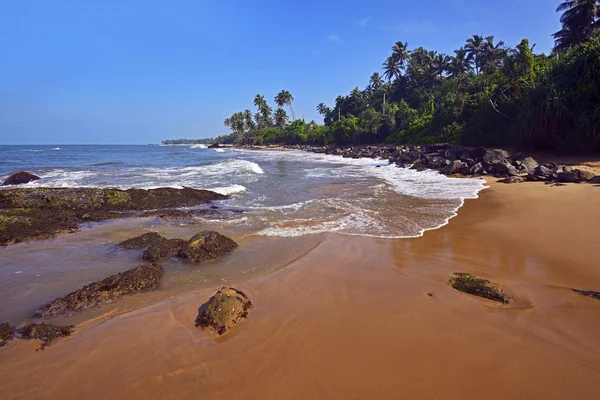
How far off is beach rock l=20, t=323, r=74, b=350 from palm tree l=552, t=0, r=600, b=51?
152 ft

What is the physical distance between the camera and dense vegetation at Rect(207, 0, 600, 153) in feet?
62.6

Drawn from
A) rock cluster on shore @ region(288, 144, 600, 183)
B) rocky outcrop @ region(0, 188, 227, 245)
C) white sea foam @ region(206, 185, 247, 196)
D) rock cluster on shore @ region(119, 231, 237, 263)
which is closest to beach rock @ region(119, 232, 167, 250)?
rock cluster on shore @ region(119, 231, 237, 263)

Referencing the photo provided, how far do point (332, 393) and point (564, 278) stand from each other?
463cm

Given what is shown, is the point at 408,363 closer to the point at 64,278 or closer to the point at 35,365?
the point at 35,365

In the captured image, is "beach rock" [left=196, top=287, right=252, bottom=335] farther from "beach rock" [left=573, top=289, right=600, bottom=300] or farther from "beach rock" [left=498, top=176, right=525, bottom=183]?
"beach rock" [left=498, top=176, right=525, bottom=183]

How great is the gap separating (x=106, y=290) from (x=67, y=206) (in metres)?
7.40

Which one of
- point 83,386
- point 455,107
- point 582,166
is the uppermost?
point 455,107

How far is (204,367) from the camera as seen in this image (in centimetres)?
321

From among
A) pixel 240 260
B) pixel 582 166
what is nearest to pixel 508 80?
pixel 582 166

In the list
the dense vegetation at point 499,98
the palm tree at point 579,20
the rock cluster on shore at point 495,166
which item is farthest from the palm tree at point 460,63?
the rock cluster on shore at point 495,166

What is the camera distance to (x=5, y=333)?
378 centimetres

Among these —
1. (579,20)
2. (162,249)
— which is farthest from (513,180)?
(579,20)

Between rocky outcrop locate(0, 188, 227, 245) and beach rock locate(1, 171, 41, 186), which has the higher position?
beach rock locate(1, 171, 41, 186)

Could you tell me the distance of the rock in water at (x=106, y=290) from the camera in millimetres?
4387
